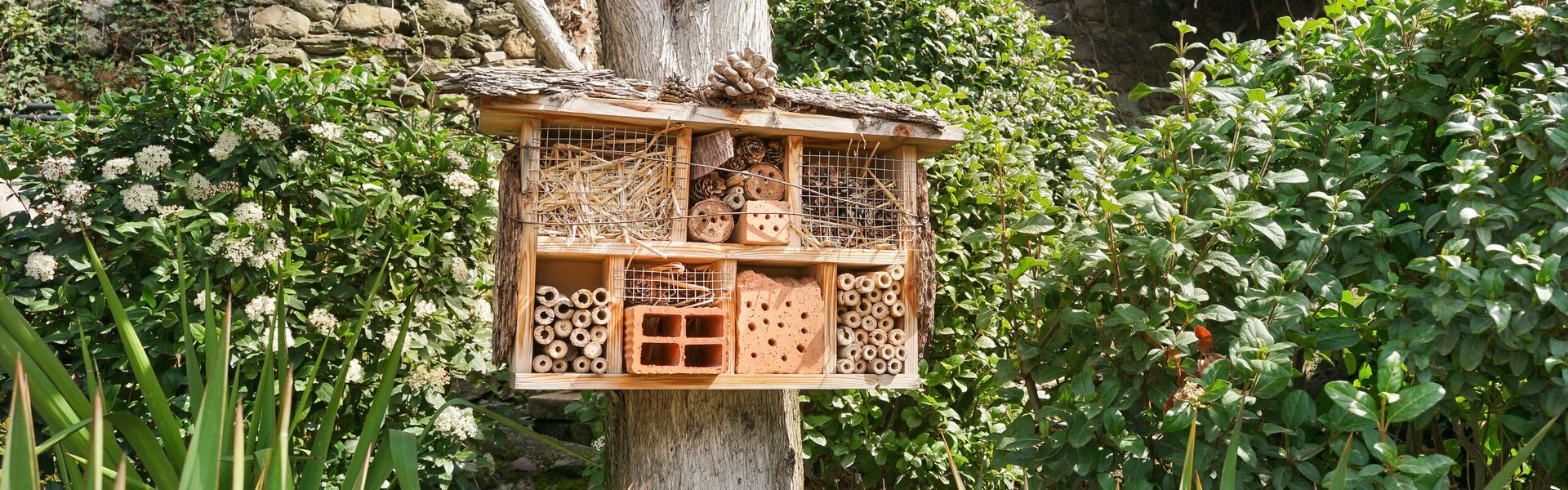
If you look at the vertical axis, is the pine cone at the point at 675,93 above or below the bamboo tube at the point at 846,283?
above

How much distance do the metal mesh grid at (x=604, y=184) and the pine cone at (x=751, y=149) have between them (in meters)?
0.17

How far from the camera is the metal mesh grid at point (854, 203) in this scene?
7.68ft

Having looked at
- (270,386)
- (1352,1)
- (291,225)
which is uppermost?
(1352,1)

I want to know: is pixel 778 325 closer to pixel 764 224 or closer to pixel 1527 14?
pixel 764 224

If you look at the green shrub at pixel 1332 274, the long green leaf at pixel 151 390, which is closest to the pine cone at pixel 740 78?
the green shrub at pixel 1332 274

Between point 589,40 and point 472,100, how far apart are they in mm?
3566

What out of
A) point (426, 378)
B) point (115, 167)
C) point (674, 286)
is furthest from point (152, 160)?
point (674, 286)

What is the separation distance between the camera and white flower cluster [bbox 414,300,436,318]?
2817 mm

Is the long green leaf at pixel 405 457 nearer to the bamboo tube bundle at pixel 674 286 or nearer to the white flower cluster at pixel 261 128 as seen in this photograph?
the bamboo tube bundle at pixel 674 286

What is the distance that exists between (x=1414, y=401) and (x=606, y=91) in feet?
5.23

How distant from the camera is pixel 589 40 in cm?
543

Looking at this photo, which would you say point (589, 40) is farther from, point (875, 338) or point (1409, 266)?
point (1409, 266)

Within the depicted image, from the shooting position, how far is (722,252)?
2.20 meters

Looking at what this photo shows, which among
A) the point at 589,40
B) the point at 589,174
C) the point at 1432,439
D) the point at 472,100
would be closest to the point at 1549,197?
the point at 1432,439
